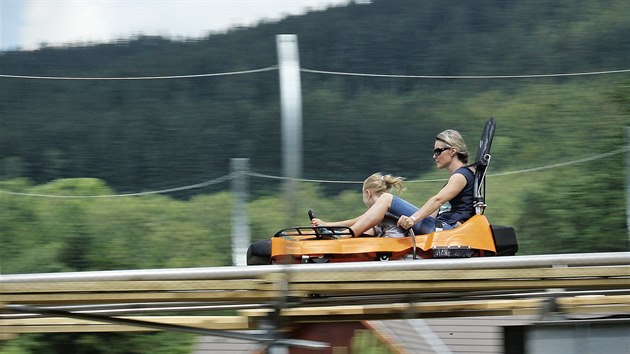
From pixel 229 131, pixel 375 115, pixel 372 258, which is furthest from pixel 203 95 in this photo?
pixel 372 258

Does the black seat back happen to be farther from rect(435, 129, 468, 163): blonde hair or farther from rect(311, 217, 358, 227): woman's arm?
rect(311, 217, 358, 227): woman's arm

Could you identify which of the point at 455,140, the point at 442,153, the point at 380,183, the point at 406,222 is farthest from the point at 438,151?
the point at 406,222

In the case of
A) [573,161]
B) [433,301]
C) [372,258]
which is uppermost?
[573,161]

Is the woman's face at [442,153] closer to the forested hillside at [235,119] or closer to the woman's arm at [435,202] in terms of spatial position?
the forested hillside at [235,119]

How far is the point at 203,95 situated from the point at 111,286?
80 centimetres

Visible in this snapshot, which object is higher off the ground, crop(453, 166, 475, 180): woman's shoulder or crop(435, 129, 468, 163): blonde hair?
crop(435, 129, 468, 163): blonde hair

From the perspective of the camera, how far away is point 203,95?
11.6 feet

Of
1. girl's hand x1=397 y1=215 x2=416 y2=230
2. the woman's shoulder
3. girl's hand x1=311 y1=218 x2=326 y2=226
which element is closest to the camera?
girl's hand x1=311 y1=218 x2=326 y2=226

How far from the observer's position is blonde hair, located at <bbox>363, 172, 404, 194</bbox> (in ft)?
12.5

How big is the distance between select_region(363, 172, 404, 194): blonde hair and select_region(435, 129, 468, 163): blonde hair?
252mm

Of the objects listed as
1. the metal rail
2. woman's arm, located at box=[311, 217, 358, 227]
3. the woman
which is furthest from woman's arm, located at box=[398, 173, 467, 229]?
the metal rail

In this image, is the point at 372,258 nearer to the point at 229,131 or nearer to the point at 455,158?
the point at 455,158

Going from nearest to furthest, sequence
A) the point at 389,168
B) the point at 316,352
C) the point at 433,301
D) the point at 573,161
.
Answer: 1. the point at 389,168
2. the point at 573,161
3. the point at 433,301
4. the point at 316,352

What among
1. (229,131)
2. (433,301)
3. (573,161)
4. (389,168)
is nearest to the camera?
(229,131)
